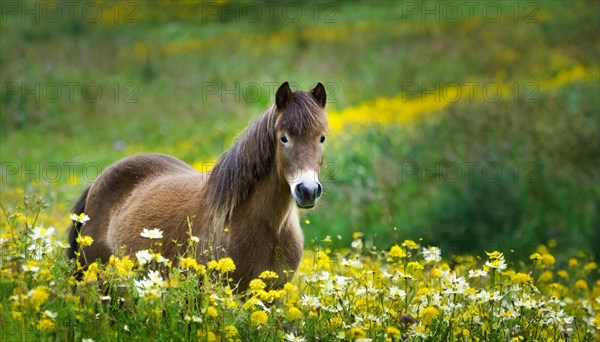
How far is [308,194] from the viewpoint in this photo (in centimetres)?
458

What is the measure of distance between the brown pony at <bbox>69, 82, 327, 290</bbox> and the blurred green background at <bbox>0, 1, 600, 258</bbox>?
52 cm

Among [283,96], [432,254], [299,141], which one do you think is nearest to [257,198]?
[299,141]

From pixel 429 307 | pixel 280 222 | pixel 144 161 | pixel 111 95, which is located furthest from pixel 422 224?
pixel 111 95

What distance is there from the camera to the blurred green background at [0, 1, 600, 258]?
38.1 feet

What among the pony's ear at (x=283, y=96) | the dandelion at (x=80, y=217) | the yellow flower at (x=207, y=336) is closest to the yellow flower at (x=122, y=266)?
the dandelion at (x=80, y=217)

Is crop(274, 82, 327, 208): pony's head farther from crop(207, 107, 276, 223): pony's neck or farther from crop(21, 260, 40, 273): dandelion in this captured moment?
crop(21, 260, 40, 273): dandelion

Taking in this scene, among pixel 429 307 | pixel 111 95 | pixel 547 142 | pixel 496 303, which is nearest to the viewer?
pixel 429 307

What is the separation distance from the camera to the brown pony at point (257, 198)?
4836 millimetres

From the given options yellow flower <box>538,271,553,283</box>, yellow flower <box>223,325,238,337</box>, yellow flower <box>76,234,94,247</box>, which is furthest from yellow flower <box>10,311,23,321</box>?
yellow flower <box>538,271,553,283</box>

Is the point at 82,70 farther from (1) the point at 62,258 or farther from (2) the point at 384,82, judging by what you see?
(1) the point at 62,258

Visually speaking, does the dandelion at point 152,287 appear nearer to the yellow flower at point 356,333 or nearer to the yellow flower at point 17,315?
the yellow flower at point 17,315

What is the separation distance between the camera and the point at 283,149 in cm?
486

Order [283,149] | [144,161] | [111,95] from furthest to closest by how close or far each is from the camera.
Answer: [111,95], [144,161], [283,149]

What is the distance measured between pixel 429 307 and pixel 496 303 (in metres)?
0.52
